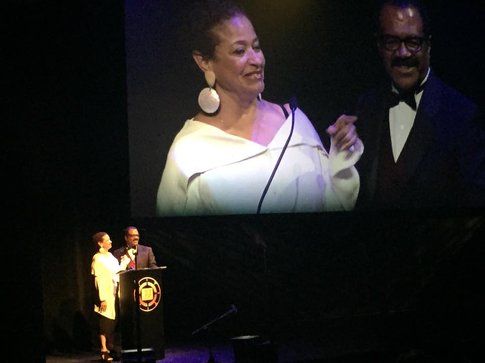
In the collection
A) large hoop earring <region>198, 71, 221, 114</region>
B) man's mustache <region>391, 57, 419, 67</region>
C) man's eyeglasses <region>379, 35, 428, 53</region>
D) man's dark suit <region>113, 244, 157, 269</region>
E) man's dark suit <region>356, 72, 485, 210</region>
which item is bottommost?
man's dark suit <region>113, 244, 157, 269</region>

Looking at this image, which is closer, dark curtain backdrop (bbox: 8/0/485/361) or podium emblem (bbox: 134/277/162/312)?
podium emblem (bbox: 134/277/162/312)

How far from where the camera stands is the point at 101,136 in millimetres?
6652

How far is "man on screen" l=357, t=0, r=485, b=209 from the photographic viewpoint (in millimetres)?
7199

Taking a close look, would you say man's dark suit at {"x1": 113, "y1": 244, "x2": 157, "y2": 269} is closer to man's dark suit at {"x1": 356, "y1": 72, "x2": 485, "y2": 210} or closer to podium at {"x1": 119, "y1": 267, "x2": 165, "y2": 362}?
podium at {"x1": 119, "y1": 267, "x2": 165, "y2": 362}

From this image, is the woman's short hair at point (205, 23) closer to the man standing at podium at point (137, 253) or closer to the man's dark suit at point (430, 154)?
the man's dark suit at point (430, 154)

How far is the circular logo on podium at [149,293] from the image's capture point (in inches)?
218

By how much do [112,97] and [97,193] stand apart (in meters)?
1.01

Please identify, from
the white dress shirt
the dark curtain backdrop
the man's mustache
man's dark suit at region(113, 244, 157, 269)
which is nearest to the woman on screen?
the dark curtain backdrop

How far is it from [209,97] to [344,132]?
1.56 meters

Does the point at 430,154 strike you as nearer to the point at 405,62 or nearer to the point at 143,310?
the point at 405,62

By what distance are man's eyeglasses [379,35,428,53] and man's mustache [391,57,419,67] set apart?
0.10 meters

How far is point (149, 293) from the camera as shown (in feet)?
18.3

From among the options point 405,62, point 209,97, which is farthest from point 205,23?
point 405,62

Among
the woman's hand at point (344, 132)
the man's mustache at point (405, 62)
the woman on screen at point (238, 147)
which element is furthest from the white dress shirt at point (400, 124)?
the woman on screen at point (238, 147)
